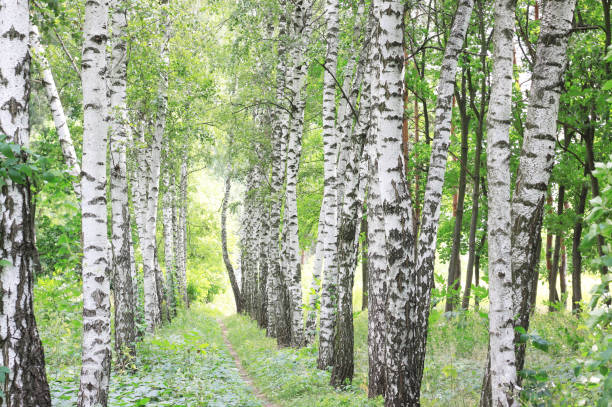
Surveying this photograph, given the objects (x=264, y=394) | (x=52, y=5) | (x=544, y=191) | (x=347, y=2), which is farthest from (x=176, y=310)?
(x=544, y=191)

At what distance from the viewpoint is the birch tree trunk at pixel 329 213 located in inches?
412

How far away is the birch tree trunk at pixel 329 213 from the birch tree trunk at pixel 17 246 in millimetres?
6528

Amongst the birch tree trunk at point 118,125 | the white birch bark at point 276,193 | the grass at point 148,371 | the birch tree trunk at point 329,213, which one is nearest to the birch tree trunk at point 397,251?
the grass at point 148,371

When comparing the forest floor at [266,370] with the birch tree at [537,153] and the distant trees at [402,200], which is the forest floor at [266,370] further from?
the birch tree at [537,153]

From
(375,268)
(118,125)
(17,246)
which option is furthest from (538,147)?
(118,125)

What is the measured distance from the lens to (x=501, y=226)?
4988 mm

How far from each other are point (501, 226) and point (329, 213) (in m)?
6.16

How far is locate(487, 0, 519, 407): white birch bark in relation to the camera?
4863 mm

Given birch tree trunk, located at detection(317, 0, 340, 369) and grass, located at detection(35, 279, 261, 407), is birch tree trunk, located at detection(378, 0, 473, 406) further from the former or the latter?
birch tree trunk, located at detection(317, 0, 340, 369)

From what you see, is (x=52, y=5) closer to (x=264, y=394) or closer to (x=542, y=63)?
(x=542, y=63)

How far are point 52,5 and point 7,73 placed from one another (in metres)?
2.57

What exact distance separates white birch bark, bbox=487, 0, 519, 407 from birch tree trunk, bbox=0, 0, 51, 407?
433 cm

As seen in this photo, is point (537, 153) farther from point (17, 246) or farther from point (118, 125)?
point (118, 125)

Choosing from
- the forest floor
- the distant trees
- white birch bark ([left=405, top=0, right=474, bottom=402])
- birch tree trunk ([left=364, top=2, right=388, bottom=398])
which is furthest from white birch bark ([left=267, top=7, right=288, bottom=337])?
white birch bark ([left=405, top=0, right=474, bottom=402])
